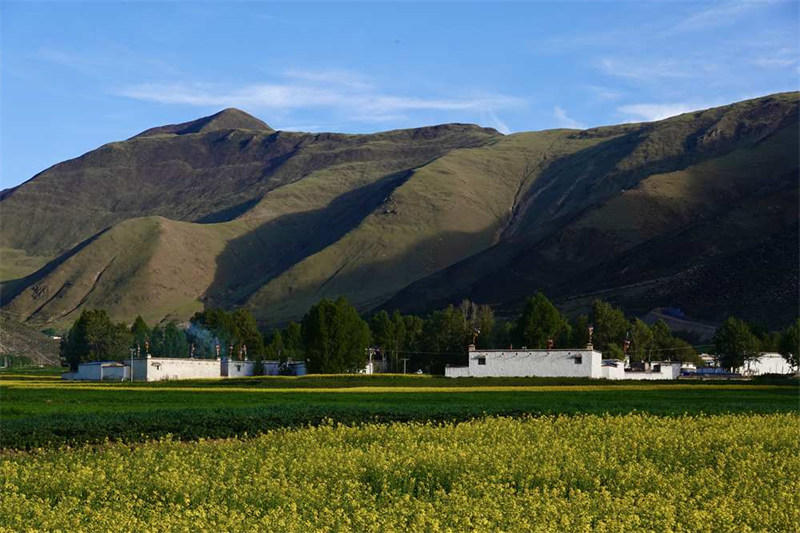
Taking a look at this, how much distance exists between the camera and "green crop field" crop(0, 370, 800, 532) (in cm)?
1912

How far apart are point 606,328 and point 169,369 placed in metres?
61.4

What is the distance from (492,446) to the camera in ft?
95.2

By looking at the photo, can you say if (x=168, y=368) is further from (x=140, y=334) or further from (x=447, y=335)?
(x=140, y=334)

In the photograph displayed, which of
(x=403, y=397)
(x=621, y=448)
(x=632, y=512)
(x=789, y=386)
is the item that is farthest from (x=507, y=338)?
(x=632, y=512)

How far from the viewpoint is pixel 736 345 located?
138875 millimetres

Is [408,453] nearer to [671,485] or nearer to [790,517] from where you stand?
[671,485]

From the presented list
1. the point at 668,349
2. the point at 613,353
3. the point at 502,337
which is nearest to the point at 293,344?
the point at 502,337

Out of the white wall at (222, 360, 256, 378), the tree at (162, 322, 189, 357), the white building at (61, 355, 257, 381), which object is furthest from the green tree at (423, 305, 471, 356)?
the tree at (162, 322, 189, 357)

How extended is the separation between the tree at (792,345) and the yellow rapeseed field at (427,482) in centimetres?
11053

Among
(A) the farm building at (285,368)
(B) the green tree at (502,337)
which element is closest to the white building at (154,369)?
(A) the farm building at (285,368)

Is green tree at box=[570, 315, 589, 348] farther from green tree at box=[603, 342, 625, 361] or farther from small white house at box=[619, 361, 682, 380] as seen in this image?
small white house at box=[619, 361, 682, 380]

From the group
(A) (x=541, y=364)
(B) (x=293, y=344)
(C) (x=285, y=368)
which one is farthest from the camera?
(B) (x=293, y=344)

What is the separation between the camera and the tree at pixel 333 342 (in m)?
117

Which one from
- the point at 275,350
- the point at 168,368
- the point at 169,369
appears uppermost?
the point at 275,350
